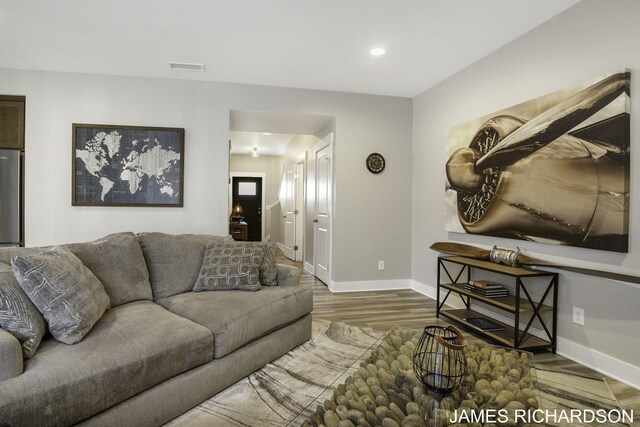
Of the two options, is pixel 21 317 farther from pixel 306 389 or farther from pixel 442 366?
pixel 442 366

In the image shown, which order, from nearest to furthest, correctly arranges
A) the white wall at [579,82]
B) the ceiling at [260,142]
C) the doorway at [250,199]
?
the white wall at [579,82], the ceiling at [260,142], the doorway at [250,199]

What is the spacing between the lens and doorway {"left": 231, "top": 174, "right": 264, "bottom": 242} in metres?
10.8

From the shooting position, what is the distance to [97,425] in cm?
159

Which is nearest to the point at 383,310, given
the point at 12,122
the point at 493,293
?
the point at 493,293

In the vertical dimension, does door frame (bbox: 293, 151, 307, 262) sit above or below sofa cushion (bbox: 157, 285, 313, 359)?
above

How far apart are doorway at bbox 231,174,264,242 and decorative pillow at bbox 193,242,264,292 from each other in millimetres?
7773

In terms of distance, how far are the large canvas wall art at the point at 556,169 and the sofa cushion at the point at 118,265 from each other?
2.95 meters

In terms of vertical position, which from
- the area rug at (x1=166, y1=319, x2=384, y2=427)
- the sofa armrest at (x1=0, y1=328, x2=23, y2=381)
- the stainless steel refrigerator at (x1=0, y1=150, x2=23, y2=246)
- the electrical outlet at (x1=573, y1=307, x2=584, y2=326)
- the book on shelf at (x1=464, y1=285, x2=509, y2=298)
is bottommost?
the area rug at (x1=166, y1=319, x2=384, y2=427)

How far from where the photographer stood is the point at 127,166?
437 cm

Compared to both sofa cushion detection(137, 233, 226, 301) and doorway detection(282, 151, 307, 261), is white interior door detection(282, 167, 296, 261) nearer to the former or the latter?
doorway detection(282, 151, 307, 261)

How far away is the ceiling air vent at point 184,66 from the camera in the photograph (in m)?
4.04

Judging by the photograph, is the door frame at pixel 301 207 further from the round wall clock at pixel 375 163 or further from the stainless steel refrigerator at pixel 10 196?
the stainless steel refrigerator at pixel 10 196

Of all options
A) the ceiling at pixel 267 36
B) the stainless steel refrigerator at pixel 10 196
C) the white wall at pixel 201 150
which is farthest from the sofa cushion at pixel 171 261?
the stainless steel refrigerator at pixel 10 196

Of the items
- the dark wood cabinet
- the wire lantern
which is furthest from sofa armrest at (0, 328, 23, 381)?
the dark wood cabinet
